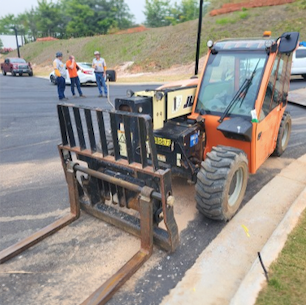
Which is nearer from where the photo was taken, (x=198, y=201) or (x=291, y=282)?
(x=291, y=282)

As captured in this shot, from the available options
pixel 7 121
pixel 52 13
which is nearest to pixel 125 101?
pixel 7 121

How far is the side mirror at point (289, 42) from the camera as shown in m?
3.80

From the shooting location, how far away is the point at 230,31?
97.0ft

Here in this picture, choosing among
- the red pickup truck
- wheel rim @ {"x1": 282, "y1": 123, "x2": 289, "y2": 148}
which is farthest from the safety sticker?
the red pickup truck

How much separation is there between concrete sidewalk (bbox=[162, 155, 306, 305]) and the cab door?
62 cm

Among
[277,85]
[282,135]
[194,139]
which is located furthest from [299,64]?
Result: [194,139]

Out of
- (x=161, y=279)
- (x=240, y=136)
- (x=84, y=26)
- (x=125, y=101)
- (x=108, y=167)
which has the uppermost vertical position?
(x=84, y=26)

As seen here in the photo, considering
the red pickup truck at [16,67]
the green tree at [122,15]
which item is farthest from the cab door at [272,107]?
the green tree at [122,15]

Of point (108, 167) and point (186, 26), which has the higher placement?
point (186, 26)

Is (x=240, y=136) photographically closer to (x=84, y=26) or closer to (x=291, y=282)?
(x=291, y=282)

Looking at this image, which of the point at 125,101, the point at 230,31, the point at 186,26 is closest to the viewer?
the point at 125,101

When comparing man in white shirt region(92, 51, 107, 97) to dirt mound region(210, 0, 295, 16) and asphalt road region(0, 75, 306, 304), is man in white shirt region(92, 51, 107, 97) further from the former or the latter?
dirt mound region(210, 0, 295, 16)

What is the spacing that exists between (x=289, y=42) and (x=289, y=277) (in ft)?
9.32

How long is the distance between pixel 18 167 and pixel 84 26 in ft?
199
